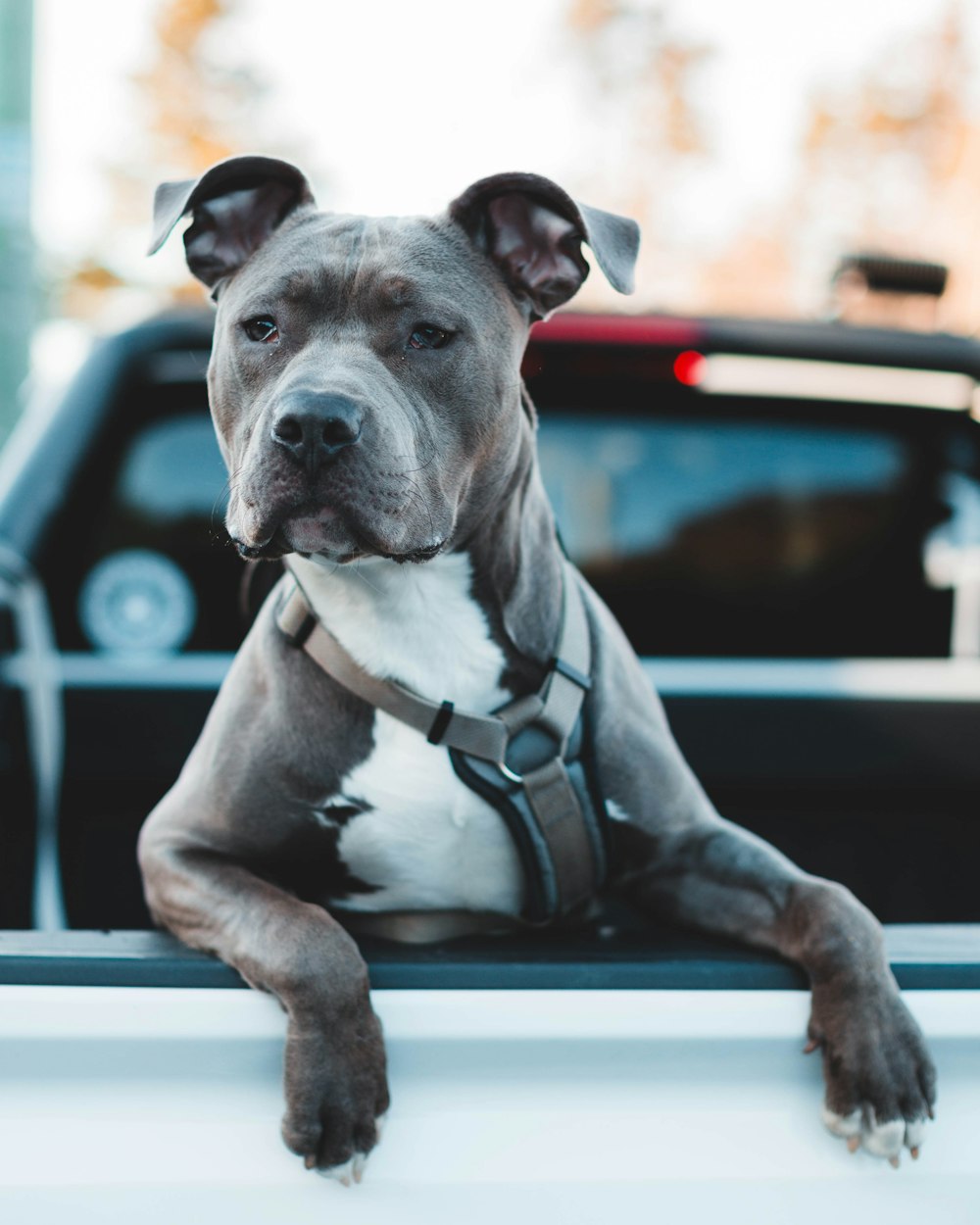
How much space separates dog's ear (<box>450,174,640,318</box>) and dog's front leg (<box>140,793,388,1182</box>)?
3.59ft

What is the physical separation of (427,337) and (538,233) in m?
0.39

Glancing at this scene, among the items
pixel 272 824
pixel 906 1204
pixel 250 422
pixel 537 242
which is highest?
pixel 537 242

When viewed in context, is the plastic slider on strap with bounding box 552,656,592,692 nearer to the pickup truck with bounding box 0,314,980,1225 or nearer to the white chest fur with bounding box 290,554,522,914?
the white chest fur with bounding box 290,554,522,914

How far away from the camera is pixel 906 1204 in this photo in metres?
1.47

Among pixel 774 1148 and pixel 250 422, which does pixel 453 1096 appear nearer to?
pixel 774 1148

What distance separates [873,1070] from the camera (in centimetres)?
161

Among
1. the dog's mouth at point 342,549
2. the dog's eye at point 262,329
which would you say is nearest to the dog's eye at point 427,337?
the dog's eye at point 262,329

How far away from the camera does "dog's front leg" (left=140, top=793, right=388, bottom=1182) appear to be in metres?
1.49

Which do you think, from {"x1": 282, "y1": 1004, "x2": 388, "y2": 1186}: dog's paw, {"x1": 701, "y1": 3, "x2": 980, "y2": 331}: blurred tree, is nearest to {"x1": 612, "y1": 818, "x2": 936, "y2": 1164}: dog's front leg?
{"x1": 282, "y1": 1004, "x2": 388, "y2": 1186}: dog's paw

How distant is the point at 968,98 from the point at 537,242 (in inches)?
1306

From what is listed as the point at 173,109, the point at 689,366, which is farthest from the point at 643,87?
the point at 689,366

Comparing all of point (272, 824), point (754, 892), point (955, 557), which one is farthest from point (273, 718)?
point (955, 557)

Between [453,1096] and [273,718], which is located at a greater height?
[273,718]

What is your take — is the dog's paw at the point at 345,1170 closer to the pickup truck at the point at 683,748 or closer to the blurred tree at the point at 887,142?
the pickup truck at the point at 683,748
